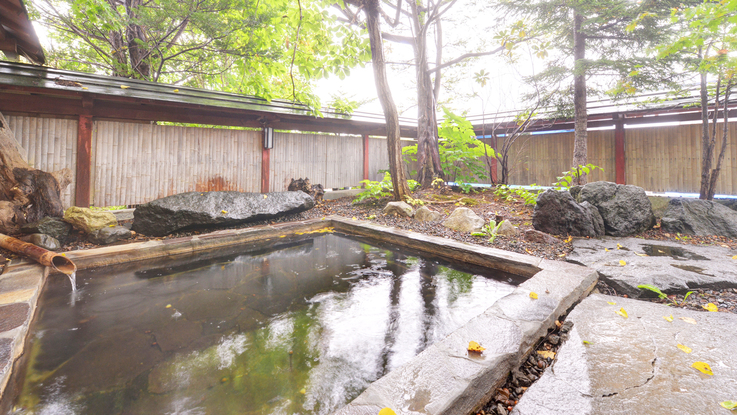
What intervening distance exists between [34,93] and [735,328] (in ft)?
30.4

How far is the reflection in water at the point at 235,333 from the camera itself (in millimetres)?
1616

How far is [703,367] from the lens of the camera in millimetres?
1548

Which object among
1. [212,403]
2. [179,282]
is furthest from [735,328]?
[179,282]

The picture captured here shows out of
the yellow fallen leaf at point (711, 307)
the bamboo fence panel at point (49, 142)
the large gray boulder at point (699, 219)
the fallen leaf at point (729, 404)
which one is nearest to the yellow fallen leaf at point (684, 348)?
the fallen leaf at point (729, 404)

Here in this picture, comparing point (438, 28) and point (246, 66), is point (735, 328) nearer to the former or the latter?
point (246, 66)

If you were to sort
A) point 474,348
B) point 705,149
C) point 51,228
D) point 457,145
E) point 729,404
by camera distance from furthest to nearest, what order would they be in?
point 457,145
point 705,149
point 51,228
point 474,348
point 729,404

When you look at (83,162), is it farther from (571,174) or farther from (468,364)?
(571,174)

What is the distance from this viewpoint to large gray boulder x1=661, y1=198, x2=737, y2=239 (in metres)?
4.22

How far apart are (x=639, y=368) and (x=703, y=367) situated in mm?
305

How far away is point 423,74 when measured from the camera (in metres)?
8.52

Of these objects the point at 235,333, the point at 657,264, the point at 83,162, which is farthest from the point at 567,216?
the point at 83,162

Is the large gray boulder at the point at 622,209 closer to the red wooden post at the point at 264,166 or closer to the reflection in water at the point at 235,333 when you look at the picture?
the reflection in water at the point at 235,333

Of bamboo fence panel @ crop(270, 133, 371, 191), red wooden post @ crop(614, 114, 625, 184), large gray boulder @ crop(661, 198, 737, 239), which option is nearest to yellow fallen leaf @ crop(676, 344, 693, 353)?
large gray boulder @ crop(661, 198, 737, 239)

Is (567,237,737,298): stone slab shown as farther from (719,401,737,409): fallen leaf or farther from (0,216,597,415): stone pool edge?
(719,401,737,409): fallen leaf
